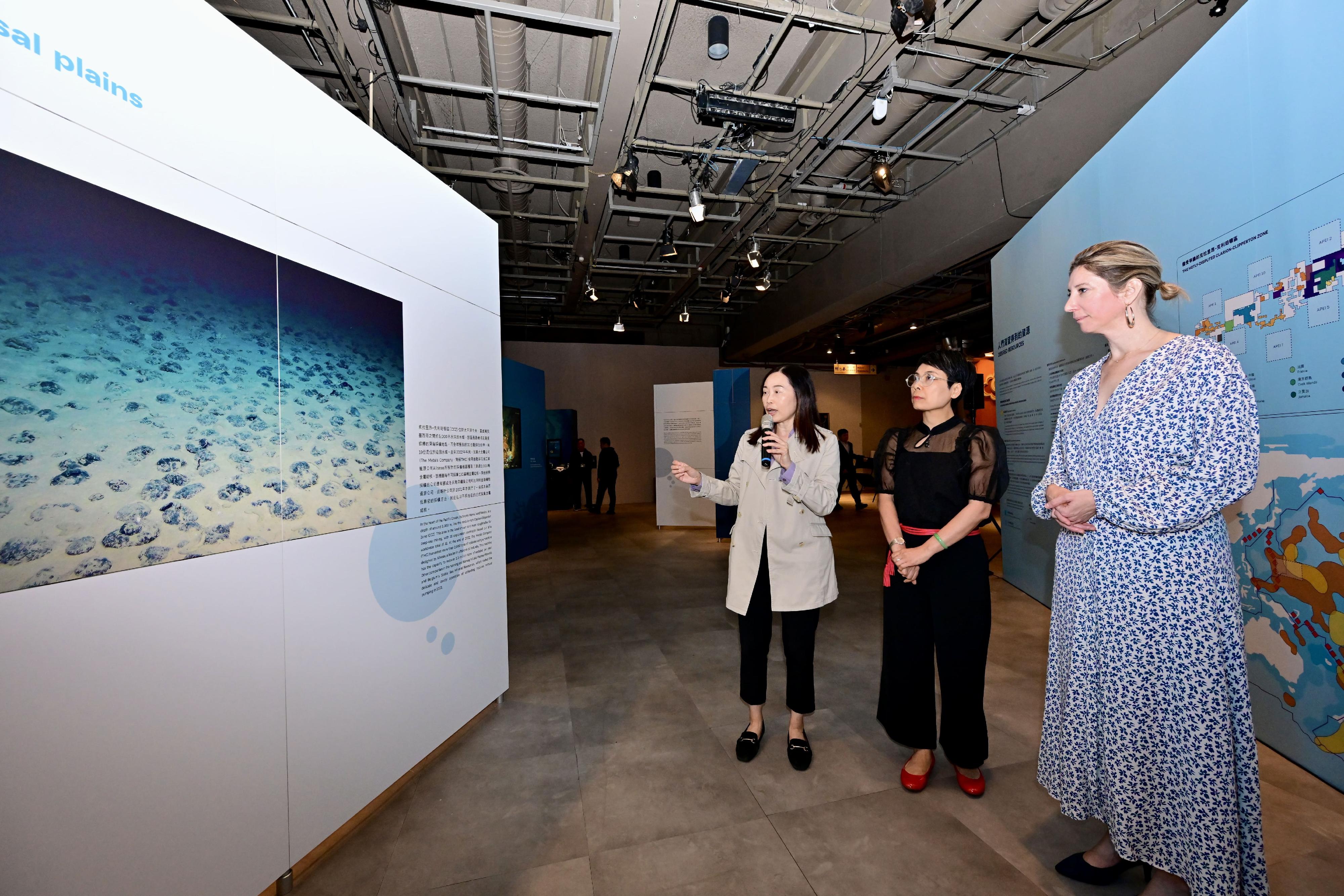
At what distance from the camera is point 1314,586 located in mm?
2070

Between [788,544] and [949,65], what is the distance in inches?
181

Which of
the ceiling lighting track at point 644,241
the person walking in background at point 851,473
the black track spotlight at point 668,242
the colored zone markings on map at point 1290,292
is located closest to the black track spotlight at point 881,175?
the black track spotlight at point 668,242

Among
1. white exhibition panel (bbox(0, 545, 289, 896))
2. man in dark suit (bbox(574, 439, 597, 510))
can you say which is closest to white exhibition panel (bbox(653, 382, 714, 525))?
man in dark suit (bbox(574, 439, 597, 510))

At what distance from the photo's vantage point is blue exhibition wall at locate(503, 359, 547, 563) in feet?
23.7

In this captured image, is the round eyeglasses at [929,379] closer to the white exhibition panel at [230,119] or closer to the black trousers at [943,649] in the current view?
the black trousers at [943,649]

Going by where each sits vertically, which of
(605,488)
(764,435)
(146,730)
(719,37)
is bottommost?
(605,488)

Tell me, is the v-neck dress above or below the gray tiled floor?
above

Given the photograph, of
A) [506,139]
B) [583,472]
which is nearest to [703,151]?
[506,139]

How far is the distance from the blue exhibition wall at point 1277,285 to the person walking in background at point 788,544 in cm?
173

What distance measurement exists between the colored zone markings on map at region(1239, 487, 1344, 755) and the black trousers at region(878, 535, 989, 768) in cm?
120

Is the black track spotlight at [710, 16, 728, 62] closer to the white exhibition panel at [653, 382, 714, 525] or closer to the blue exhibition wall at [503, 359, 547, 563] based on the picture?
the blue exhibition wall at [503, 359, 547, 563]

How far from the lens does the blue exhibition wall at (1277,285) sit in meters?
1.98

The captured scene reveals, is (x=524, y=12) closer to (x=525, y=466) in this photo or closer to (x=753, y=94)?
(x=753, y=94)

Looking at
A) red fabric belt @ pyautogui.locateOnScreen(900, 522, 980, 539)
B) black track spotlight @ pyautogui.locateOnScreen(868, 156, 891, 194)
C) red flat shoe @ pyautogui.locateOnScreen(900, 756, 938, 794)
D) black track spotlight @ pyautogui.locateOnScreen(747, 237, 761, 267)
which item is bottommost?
red flat shoe @ pyautogui.locateOnScreen(900, 756, 938, 794)
